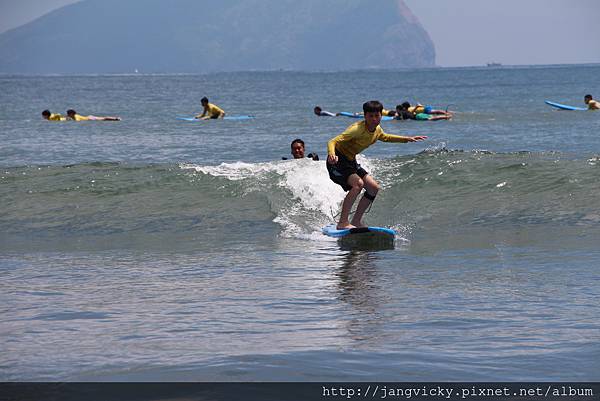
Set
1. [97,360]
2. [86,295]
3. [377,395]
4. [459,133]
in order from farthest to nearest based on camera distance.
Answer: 1. [459,133]
2. [86,295]
3. [97,360]
4. [377,395]

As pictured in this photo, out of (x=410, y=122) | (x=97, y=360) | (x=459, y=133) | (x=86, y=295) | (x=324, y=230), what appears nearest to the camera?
(x=97, y=360)

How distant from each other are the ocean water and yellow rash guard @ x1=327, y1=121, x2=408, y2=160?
45.5 inches

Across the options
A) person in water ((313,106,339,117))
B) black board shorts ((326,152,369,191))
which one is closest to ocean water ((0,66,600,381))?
black board shorts ((326,152,369,191))

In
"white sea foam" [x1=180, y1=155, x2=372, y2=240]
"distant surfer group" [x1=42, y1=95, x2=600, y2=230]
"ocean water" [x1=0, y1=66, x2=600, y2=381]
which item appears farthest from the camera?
"white sea foam" [x1=180, y1=155, x2=372, y2=240]

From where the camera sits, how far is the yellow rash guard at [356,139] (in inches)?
468

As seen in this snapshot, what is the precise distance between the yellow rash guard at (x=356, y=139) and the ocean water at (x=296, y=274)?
1.16m

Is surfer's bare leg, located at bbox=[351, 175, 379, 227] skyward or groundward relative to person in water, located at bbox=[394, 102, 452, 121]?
groundward

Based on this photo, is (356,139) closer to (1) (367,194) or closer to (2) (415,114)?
(1) (367,194)

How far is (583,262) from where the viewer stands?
10.3 metres

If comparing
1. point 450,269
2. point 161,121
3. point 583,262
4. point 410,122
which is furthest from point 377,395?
point 161,121

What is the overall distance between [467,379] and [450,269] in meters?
4.13

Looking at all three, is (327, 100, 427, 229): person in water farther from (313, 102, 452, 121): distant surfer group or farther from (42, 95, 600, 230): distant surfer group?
(313, 102, 452, 121): distant surfer group

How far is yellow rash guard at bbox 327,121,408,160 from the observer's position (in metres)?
11.9

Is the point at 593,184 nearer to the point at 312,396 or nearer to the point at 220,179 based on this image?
the point at 220,179
